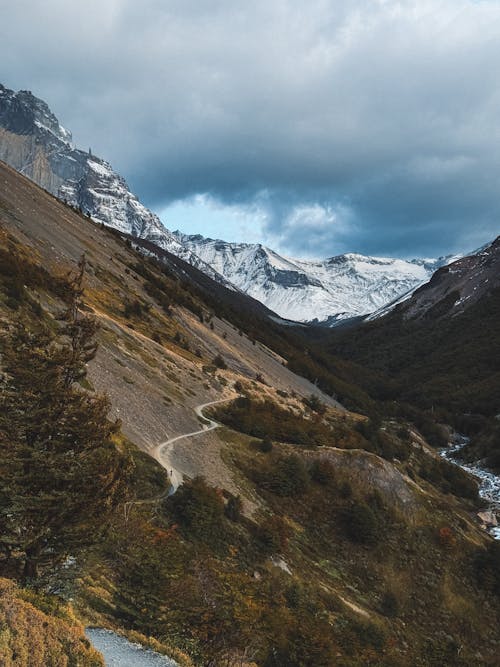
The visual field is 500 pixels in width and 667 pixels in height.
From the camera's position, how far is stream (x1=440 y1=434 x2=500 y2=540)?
204ft

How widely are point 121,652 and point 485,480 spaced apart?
89.7m

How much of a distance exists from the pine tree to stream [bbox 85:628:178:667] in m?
2.59

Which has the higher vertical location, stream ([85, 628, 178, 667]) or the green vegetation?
the green vegetation

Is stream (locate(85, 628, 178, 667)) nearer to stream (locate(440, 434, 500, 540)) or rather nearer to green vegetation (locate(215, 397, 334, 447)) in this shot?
green vegetation (locate(215, 397, 334, 447))

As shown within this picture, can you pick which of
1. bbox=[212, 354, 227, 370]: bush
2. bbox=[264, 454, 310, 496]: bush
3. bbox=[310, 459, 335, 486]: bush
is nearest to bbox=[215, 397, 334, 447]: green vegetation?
bbox=[310, 459, 335, 486]: bush

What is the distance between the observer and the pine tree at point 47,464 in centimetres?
1132

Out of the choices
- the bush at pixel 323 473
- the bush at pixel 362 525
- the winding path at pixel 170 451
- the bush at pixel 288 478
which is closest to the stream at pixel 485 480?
the bush at pixel 362 525

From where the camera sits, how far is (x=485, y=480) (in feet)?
280

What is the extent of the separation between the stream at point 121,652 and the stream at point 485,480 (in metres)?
52.1

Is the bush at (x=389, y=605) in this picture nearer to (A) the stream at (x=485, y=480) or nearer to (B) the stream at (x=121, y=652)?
→ (B) the stream at (x=121, y=652)

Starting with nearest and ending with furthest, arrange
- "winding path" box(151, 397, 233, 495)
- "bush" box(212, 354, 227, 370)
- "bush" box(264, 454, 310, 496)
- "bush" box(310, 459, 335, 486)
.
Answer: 1. "winding path" box(151, 397, 233, 495)
2. "bush" box(264, 454, 310, 496)
3. "bush" box(310, 459, 335, 486)
4. "bush" box(212, 354, 227, 370)

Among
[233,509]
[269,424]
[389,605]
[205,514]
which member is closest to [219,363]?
[269,424]

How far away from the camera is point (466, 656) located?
90.4ft

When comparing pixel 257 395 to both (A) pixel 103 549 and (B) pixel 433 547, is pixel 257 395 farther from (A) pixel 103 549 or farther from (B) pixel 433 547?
(A) pixel 103 549
